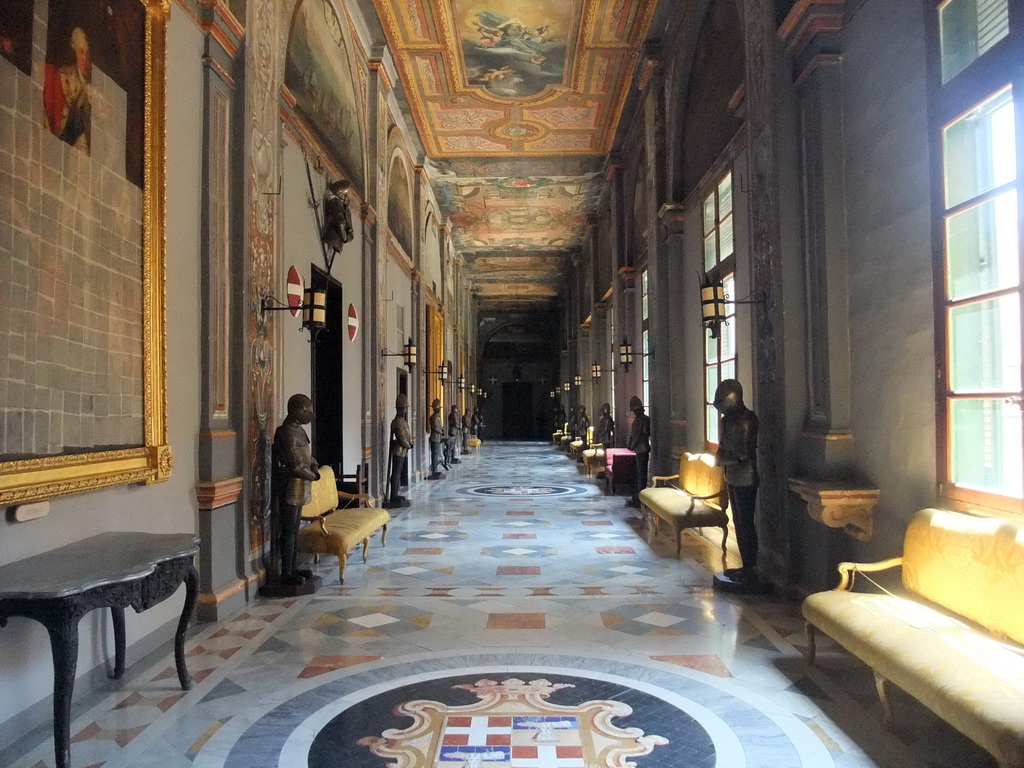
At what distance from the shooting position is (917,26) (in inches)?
176

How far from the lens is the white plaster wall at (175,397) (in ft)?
13.3

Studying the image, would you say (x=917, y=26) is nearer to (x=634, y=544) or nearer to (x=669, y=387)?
(x=634, y=544)

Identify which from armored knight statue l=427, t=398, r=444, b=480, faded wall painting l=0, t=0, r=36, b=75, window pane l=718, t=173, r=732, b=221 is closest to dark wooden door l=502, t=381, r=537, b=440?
armored knight statue l=427, t=398, r=444, b=480

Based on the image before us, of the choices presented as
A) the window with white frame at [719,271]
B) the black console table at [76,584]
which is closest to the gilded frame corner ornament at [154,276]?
the black console table at [76,584]

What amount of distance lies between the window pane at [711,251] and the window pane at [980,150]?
16.4 feet

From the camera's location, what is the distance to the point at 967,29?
→ 405cm

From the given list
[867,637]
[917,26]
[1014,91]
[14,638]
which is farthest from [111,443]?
[917,26]

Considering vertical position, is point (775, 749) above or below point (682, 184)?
below

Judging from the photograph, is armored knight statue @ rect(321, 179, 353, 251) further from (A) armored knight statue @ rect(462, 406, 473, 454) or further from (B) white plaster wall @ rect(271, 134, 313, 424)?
(A) armored knight statue @ rect(462, 406, 473, 454)

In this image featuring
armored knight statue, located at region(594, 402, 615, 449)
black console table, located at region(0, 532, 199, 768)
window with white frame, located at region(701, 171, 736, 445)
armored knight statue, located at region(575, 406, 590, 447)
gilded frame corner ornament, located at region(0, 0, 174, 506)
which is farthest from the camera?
armored knight statue, located at region(575, 406, 590, 447)

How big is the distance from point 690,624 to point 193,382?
4.09m

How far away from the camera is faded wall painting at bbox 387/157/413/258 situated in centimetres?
1368

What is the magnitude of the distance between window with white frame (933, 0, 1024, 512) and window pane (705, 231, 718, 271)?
4.96 metres

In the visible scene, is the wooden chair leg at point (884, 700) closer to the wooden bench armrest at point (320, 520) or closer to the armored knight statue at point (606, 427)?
the wooden bench armrest at point (320, 520)
